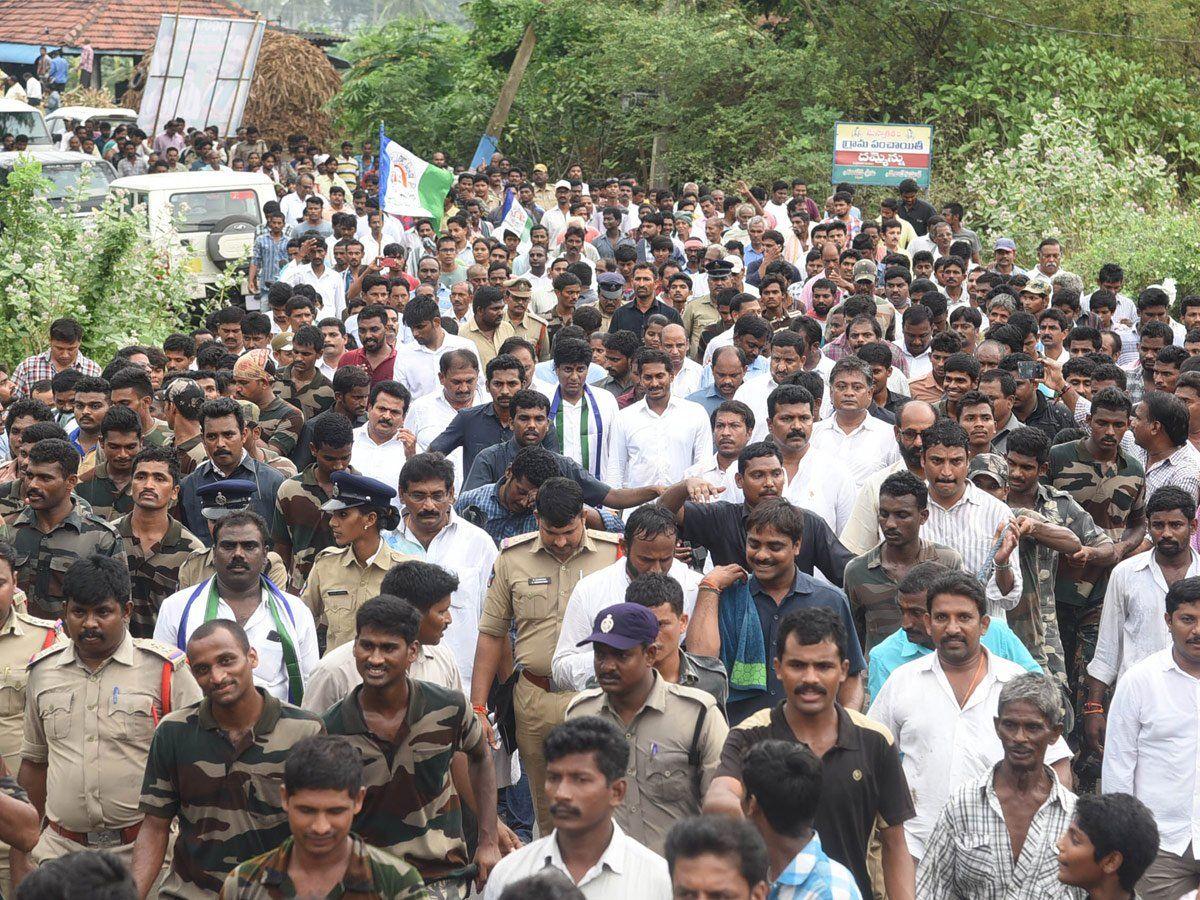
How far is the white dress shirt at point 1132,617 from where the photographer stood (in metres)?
7.62

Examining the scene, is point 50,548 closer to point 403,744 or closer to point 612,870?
point 403,744

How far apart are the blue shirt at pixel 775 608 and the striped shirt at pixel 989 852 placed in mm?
1196

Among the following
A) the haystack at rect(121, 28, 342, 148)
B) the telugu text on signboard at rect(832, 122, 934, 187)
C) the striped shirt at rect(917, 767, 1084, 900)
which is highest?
the striped shirt at rect(917, 767, 1084, 900)

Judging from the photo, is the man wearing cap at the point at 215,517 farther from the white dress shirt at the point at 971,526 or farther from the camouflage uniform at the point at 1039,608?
the camouflage uniform at the point at 1039,608

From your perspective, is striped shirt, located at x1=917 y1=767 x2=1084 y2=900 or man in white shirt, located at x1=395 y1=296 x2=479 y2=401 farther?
man in white shirt, located at x1=395 y1=296 x2=479 y2=401

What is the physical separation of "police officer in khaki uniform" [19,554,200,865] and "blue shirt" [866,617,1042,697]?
255cm

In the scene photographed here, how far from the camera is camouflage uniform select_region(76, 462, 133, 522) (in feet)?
28.8

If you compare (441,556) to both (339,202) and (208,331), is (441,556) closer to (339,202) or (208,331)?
(208,331)

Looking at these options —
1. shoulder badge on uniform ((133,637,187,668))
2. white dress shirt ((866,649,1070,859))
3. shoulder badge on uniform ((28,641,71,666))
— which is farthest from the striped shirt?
shoulder badge on uniform ((28,641,71,666))

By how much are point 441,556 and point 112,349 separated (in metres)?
7.46

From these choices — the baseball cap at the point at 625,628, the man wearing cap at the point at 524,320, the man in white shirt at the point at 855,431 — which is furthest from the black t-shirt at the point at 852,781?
the man wearing cap at the point at 524,320

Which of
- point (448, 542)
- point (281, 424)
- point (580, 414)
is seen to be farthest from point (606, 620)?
point (281, 424)

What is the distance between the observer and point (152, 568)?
7805 millimetres

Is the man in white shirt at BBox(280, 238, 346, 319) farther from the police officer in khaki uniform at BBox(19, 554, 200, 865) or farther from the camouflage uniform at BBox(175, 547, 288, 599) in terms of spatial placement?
the police officer in khaki uniform at BBox(19, 554, 200, 865)
